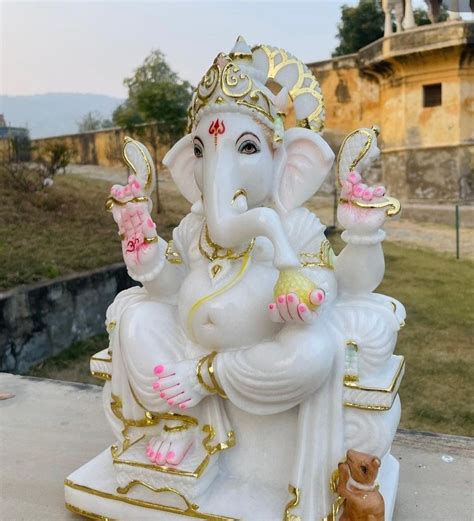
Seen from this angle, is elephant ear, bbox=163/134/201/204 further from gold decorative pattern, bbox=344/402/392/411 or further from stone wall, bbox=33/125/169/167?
stone wall, bbox=33/125/169/167

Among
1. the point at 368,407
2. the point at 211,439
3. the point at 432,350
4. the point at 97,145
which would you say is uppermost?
the point at 97,145

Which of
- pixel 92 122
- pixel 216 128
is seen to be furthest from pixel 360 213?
pixel 92 122

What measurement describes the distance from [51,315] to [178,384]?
9.10 feet

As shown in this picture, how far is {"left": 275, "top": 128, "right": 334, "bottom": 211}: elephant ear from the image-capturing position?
1643 millimetres

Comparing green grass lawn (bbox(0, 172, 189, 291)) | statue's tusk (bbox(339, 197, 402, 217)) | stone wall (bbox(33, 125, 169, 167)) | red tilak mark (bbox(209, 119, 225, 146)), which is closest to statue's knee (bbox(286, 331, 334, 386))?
statue's tusk (bbox(339, 197, 402, 217))

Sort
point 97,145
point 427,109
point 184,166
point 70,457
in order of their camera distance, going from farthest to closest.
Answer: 1. point 97,145
2. point 427,109
3. point 70,457
4. point 184,166

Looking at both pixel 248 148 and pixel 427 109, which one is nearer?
pixel 248 148

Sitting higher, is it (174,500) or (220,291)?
(220,291)

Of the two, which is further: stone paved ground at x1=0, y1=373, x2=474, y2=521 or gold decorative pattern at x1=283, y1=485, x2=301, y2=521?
stone paved ground at x1=0, y1=373, x2=474, y2=521

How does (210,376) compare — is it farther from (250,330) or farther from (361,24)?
(361,24)

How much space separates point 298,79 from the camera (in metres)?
1.67

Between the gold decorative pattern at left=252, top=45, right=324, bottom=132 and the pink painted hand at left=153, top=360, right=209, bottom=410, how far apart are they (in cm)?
77

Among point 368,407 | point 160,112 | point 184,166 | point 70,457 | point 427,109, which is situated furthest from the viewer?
point 427,109

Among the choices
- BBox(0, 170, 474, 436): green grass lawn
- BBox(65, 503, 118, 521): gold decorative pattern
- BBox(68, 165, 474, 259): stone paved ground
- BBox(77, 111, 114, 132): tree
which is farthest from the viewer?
BBox(77, 111, 114, 132): tree
